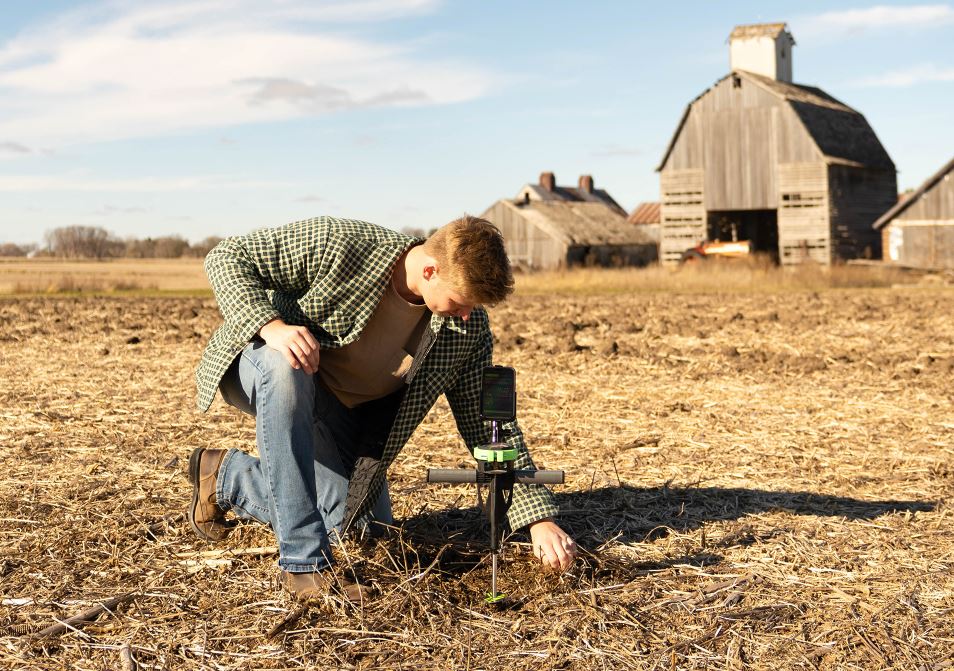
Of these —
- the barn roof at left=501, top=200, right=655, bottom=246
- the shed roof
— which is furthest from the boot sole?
the shed roof

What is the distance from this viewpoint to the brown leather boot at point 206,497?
4094mm

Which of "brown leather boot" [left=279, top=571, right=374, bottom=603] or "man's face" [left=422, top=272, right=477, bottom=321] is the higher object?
"man's face" [left=422, top=272, right=477, bottom=321]

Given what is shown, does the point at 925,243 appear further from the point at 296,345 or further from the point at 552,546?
the point at 296,345

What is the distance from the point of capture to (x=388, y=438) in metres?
3.72

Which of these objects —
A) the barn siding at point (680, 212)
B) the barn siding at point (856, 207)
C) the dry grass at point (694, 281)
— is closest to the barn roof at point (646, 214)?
the barn siding at point (856, 207)

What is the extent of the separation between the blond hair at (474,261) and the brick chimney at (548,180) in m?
63.2

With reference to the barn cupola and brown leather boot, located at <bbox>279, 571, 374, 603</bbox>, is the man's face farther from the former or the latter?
the barn cupola

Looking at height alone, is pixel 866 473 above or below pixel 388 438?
below

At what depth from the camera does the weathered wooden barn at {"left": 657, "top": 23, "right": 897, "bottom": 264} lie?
1283 inches

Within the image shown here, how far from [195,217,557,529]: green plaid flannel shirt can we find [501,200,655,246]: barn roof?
43353 mm

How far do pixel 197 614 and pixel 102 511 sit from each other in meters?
1.38

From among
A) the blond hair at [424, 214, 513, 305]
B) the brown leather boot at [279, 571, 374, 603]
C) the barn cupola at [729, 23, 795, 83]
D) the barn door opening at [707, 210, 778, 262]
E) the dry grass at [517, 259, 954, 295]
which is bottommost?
the brown leather boot at [279, 571, 374, 603]

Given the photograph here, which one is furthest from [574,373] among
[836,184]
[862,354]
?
[836,184]

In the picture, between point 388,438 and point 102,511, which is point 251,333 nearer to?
point 388,438
